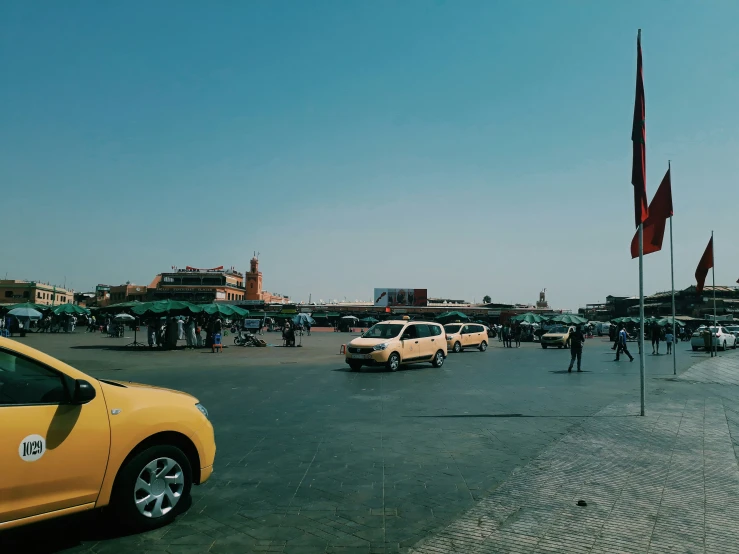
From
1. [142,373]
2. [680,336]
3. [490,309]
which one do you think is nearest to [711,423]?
[142,373]

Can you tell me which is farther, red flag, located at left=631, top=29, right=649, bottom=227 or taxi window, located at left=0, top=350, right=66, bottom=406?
red flag, located at left=631, top=29, right=649, bottom=227

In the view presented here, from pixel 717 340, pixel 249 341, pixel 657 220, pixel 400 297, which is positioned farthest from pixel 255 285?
pixel 657 220

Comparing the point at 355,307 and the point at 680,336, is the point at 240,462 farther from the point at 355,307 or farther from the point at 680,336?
the point at 355,307

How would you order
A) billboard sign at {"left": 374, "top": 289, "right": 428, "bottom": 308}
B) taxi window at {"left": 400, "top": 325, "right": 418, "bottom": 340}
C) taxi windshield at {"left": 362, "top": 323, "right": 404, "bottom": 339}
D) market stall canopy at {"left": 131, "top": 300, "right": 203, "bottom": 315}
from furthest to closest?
billboard sign at {"left": 374, "top": 289, "right": 428, "bottom": 308} < market stall canopy at {"left": 131, "top": 300, "right": 203, "bottom": 315} < taxi window at {"left": 400, "top": 325, "right": 418, "bottom": 340} < taxi windshield at {"left": 362, "top": 323, "right": 404, "bottom": 339}

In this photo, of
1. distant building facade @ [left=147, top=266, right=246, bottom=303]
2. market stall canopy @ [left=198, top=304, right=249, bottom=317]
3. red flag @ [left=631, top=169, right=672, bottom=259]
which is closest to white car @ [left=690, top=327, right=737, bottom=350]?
red flag @ [left=631, top=169, right=672, bottom=259]

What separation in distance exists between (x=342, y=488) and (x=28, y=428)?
3.01m

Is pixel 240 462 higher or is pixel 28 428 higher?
pixel 28 428

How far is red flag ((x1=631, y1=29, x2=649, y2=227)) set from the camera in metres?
10.1

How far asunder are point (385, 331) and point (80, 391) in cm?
1608

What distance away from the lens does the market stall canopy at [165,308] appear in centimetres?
2486

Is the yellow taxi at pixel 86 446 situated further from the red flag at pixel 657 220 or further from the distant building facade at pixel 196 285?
the distant building facade at pixel 196 285

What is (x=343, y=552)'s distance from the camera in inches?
155

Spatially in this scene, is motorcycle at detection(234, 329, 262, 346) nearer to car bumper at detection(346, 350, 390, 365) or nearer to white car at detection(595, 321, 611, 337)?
car bumper at detection(346, 350, 390, 365)

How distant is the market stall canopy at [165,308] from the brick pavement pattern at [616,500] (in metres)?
21.3
